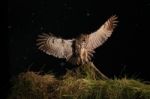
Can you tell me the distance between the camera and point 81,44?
1.88m

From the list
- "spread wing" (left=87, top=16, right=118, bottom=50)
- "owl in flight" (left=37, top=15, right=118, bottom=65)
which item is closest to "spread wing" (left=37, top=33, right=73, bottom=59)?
"owl in flight" (left=37, top=15, right=118, bottom=65)

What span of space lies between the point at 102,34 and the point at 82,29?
0.11m

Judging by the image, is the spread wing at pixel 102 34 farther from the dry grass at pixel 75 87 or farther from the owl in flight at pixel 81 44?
the dry grass at pixel 75 87

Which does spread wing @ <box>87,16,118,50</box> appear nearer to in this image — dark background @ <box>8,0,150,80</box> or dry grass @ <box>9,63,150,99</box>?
dark background @ <box>8,0,150,80</box>

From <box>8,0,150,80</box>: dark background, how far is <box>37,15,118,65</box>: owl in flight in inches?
1.2

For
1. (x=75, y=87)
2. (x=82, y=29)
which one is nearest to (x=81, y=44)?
(x=82, y=29)

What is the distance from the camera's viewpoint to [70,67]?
191cm

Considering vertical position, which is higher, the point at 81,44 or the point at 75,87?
the point at 81,44

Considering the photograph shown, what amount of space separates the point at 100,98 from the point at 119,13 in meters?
0.44

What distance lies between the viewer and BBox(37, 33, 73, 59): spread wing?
6.20 ft

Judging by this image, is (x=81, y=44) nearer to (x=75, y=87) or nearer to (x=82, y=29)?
(x=82, y=29)

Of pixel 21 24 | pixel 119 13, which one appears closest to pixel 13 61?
pixel 21 24

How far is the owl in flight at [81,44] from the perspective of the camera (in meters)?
1.88

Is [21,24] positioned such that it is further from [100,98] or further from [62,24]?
[100,98]
